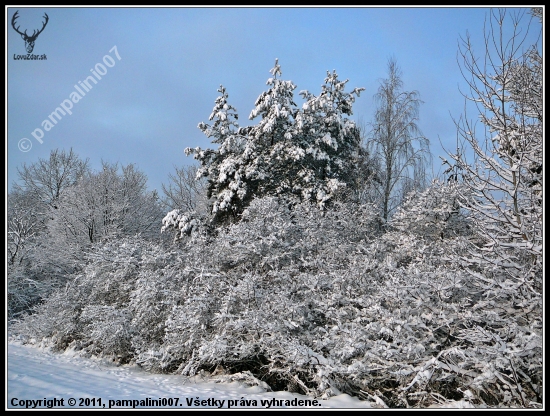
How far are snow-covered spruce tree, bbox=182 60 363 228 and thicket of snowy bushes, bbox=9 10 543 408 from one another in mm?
65

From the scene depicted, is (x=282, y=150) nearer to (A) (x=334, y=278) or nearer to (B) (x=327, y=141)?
(B) (x=327, y=141)

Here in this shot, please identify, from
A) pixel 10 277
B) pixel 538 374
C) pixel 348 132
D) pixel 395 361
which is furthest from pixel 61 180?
pixel 538 374

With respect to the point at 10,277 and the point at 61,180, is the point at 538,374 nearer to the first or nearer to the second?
the point at 10,277

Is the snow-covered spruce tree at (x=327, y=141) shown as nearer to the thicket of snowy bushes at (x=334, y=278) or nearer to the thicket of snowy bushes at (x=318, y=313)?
the thicket of snowy bushes at (x=334, y=278)

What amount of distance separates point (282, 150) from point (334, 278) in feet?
26.4

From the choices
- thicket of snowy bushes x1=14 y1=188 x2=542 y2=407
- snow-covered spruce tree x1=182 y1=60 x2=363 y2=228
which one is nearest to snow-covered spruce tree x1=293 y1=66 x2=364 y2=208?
snow-covered spruce tree x1=182 y1=60 x2=363 y2=228

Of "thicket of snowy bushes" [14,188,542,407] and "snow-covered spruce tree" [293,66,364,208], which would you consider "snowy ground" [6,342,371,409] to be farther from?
"snow-covered spruce tree" [293,66,364,208]

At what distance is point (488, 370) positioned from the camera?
5.77 metres

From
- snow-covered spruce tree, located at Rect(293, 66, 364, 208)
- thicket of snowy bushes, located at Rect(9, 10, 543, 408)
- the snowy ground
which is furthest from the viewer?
snow-covered spruce tree, located at Rect(293, 66, 364, 208)

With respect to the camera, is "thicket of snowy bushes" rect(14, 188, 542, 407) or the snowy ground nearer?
"thicket of snowy bushes" rect(14, 188, 542, 407)

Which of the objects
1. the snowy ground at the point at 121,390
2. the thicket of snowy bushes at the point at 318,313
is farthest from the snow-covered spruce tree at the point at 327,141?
the snowy ground at the point at 121,390

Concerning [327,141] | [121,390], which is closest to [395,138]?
[327,141]

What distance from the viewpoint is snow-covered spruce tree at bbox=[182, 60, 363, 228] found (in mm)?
15209

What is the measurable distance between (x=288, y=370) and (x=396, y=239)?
461 cm
